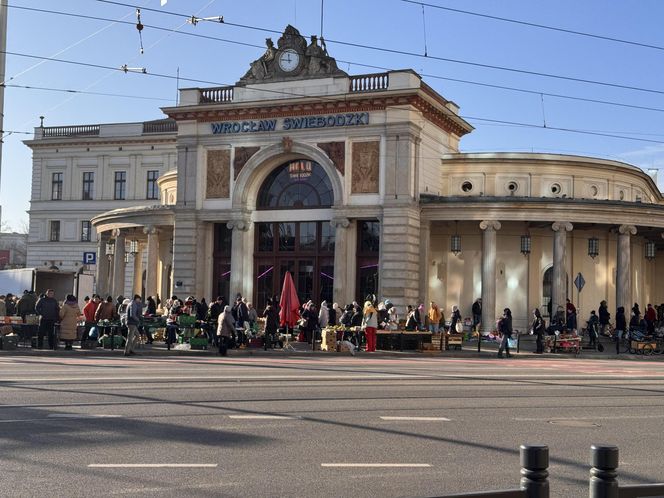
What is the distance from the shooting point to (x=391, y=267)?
39.9 meters

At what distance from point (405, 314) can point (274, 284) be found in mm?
7004

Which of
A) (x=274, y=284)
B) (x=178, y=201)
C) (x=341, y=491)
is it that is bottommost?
(x=341, y=491)

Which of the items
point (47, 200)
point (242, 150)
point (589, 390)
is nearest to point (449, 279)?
point (242, 150)

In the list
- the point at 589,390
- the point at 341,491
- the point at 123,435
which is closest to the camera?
the point at 341,491

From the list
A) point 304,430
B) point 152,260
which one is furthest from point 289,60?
point 304,430

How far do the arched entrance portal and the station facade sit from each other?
Answer: 65mm

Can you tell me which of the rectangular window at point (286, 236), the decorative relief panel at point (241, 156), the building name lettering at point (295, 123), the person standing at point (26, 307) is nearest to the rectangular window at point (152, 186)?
the building name lettering at point (295, 123)

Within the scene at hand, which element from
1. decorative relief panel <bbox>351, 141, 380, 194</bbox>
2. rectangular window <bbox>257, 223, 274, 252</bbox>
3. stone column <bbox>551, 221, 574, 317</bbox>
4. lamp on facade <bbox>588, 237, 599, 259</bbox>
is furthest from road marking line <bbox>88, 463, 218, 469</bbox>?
lamp on facade <bbox>588, 237, 599, 259</bbox>

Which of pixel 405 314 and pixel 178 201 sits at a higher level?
pixel 178 201

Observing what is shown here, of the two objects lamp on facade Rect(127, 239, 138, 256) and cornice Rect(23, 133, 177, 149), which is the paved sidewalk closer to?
lamp on facade Rect(127, 239, 138, 256)

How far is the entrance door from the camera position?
1667 inches

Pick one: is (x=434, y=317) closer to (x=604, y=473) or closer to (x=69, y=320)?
(x=69, y=320)

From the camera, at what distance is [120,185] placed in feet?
243

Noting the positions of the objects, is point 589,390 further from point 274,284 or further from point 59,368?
point 274,284
